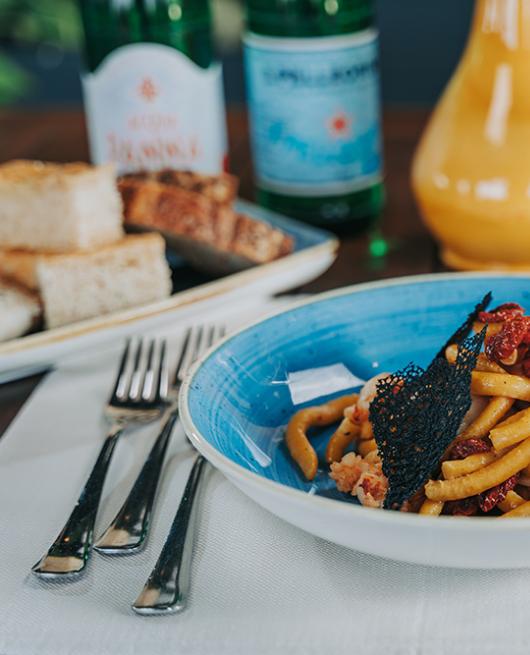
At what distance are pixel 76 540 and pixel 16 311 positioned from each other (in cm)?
42

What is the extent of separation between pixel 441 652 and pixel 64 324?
2.13 feet

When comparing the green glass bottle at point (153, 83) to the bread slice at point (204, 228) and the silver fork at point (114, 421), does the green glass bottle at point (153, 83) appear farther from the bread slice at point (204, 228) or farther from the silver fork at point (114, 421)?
the silver fork at point (114, 421)

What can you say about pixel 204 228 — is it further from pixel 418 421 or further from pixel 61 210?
pixel 418 421

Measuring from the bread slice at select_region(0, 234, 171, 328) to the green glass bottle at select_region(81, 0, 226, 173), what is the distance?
0.23 metres

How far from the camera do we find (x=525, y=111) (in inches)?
42.6

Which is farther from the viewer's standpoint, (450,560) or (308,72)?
(308,72)

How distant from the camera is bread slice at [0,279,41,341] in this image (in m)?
1.03

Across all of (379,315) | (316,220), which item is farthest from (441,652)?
(316,220)

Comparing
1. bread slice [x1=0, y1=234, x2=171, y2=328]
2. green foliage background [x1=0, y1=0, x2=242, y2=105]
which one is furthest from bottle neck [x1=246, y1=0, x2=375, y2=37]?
green foliage background [x1=0, y1=0, x2=242, y2=105]

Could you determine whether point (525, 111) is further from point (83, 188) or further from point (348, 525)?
point (348, 525)

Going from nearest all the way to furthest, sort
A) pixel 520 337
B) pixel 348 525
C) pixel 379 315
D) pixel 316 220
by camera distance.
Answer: pixel 348 525 < pixel 520 337 < pixel 379 315 < pixel 316 220

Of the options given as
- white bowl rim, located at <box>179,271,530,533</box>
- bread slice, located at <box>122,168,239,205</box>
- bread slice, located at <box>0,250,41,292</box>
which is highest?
white bowl rim, located at <box>179,271,530,533</box>

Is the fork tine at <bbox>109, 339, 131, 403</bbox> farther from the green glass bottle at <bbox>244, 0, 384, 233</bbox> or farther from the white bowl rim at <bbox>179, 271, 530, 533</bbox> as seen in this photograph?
the green glass bottle at <bbox>244, 0, 384, 233</bbox>

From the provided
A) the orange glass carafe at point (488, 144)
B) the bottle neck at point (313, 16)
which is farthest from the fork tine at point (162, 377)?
the bottle neck at point (313, 16)
